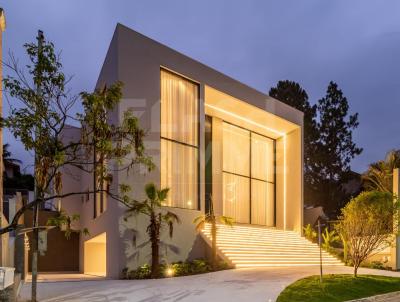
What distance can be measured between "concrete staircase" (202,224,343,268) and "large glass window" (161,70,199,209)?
1993mm

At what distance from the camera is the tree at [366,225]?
16.5 m

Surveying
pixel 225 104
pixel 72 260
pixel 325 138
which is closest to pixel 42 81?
pixel 225 104

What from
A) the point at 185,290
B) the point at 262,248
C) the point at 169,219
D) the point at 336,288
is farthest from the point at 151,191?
the point at 262,248

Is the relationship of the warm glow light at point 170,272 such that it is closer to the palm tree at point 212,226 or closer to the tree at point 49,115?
the palm tree at point 212,226

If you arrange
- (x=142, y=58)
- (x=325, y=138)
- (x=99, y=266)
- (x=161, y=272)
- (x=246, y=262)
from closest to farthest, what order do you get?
(x=161, y=272), (x=142, y=58), (x=246, y=262), (x=99, y=266), (x=325, y=138)

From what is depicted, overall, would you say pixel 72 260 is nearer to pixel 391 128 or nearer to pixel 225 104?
pixel 225 104

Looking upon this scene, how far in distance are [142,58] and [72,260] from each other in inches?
637

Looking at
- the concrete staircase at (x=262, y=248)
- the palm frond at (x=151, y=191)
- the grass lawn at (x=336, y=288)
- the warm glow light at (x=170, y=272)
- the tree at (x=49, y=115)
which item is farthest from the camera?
the concrete staircase at (x=262, y=248)

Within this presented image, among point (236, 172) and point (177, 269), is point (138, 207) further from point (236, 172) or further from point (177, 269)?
point (236, 172)

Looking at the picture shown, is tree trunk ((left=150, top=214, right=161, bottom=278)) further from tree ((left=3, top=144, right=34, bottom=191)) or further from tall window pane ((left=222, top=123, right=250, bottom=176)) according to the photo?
tree ((left=3, top=144, right=34, bottom=191))

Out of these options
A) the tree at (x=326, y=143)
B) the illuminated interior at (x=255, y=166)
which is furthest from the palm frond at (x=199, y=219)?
the tree at (x=326, y=143)

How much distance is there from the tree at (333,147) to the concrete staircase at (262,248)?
48.3 feet

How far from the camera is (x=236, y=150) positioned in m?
29.6

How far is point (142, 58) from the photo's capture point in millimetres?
19688
